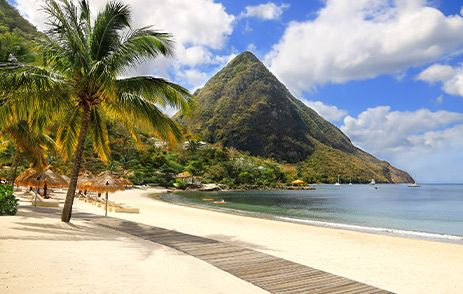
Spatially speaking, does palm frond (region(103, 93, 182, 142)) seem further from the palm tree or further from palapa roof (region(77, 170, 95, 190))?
palapa roof (region(77, 170, 95, 190))

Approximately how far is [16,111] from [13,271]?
6.52 m

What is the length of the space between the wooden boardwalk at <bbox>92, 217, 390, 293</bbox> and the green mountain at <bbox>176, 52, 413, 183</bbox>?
116246 millimetres

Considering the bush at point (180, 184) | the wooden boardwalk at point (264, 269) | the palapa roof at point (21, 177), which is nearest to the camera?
the wooden boardwalk at point (264, 269)

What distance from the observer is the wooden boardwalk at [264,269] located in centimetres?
513

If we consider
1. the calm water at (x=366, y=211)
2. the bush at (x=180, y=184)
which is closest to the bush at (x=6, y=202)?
the calm water at (x=366, y=211)

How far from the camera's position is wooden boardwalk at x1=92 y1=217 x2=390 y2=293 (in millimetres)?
5133

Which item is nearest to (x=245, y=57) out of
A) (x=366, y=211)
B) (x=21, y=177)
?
(x=366, y=211)

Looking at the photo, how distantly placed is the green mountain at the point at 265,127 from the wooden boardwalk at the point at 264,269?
116246 mm

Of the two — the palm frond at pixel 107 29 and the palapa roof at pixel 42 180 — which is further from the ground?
the palm frond at pixel 107 29

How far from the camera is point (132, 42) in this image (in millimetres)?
10250

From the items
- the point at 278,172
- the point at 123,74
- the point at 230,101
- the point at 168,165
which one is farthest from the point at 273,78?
the point at 123,74

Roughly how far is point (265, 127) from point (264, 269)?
146573 mm

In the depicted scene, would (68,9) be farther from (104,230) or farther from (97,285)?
(97,285)

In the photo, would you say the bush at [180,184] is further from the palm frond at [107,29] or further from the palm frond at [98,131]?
the palm frond at [107,29]
